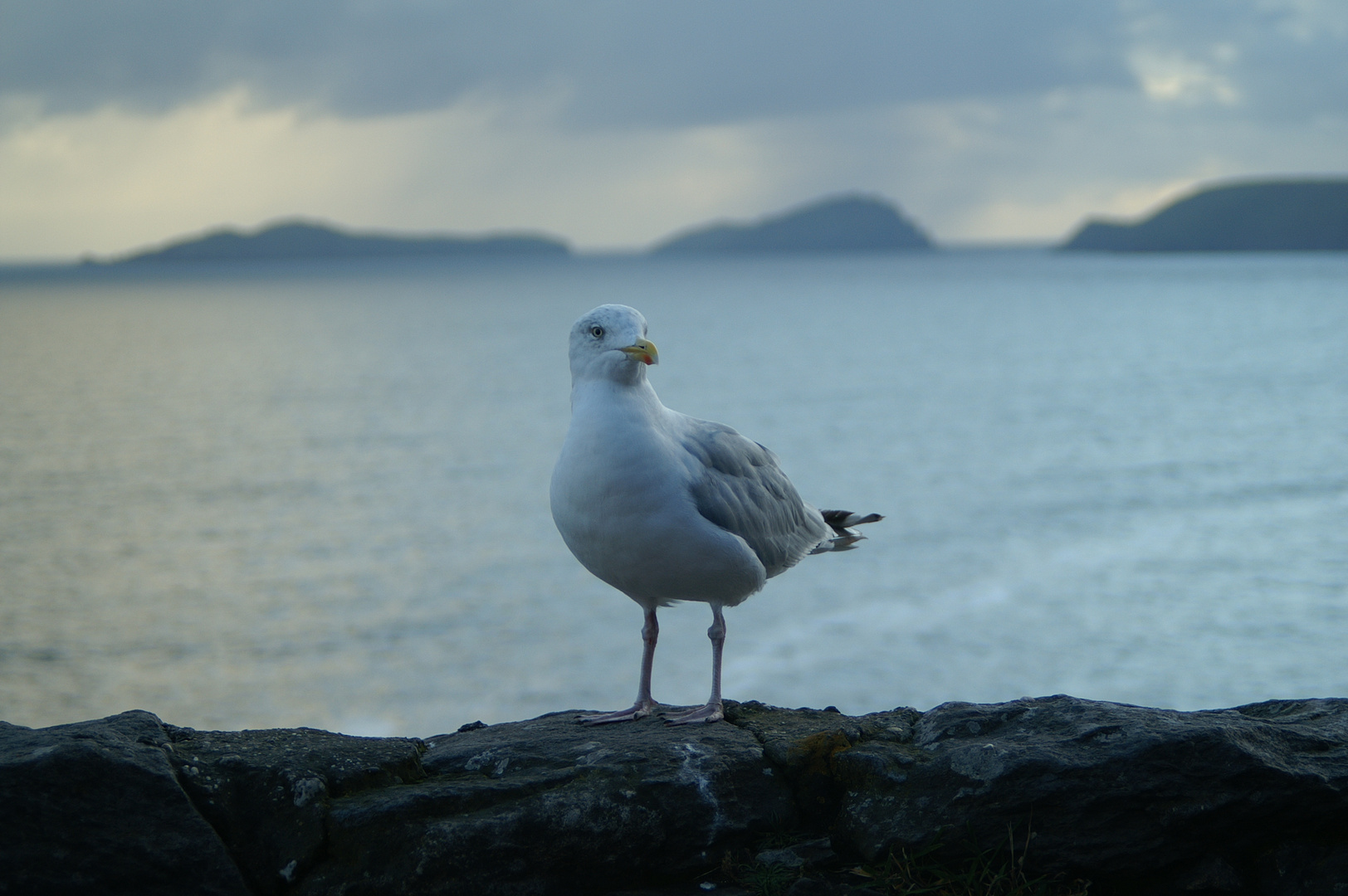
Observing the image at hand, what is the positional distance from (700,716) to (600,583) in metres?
26.5

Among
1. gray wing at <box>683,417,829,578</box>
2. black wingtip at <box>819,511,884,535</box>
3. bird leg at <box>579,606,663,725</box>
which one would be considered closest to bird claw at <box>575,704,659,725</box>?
bird leg at <box>579,606,663,725</box>

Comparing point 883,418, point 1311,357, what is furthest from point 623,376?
point 1311,357

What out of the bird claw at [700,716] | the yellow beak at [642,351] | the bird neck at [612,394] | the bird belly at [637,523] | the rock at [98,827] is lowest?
the rock at [98,827]

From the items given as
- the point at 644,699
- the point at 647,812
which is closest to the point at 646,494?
the point at 644,699

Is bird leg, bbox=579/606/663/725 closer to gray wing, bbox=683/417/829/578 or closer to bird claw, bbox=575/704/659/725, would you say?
bird claw, bbox=575/704/659/725

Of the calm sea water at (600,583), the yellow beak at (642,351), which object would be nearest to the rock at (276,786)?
the yellow beak at (642,351)

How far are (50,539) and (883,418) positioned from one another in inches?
1377

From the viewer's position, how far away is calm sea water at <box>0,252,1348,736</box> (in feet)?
81.9

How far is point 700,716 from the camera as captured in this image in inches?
223

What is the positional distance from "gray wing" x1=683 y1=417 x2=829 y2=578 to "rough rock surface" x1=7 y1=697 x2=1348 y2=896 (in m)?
1.35

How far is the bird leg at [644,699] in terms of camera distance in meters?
5.83

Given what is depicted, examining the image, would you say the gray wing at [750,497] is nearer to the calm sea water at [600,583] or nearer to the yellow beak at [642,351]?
the yellow beak at [642,351]

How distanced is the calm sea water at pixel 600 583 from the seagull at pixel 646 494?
55.8 feet

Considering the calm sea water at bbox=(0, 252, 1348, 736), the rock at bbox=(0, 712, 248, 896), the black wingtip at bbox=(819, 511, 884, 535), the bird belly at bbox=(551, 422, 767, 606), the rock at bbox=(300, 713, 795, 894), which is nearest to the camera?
the rock at bbox=(0, 712, 248, 896)
